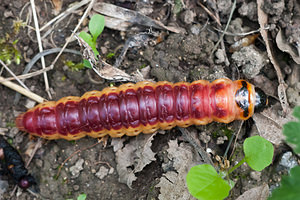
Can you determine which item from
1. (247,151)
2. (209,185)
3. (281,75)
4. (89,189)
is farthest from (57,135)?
(281,75)

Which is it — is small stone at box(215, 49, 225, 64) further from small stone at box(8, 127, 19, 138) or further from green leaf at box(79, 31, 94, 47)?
small stone at box(8, 127, 19, 138)

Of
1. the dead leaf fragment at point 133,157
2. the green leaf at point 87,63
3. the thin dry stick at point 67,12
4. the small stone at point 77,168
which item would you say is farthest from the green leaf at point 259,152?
the thin dry stick at point 67,12

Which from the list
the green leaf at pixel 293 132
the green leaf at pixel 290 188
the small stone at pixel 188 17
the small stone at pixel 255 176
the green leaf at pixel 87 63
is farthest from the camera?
the small stone at pixel 188 17

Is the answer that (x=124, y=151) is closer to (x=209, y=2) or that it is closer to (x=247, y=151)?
(x=247, y=151)

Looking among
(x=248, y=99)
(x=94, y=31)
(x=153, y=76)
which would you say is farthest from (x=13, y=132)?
(x=248, y=99)

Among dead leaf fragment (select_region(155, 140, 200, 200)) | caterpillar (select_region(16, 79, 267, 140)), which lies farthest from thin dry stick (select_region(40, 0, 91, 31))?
dead leaf fragment (select_region(155, 140, 200, 200))

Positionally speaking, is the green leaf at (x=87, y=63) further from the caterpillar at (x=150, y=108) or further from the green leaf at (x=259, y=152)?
the green leaf at (x=259, y=152)
